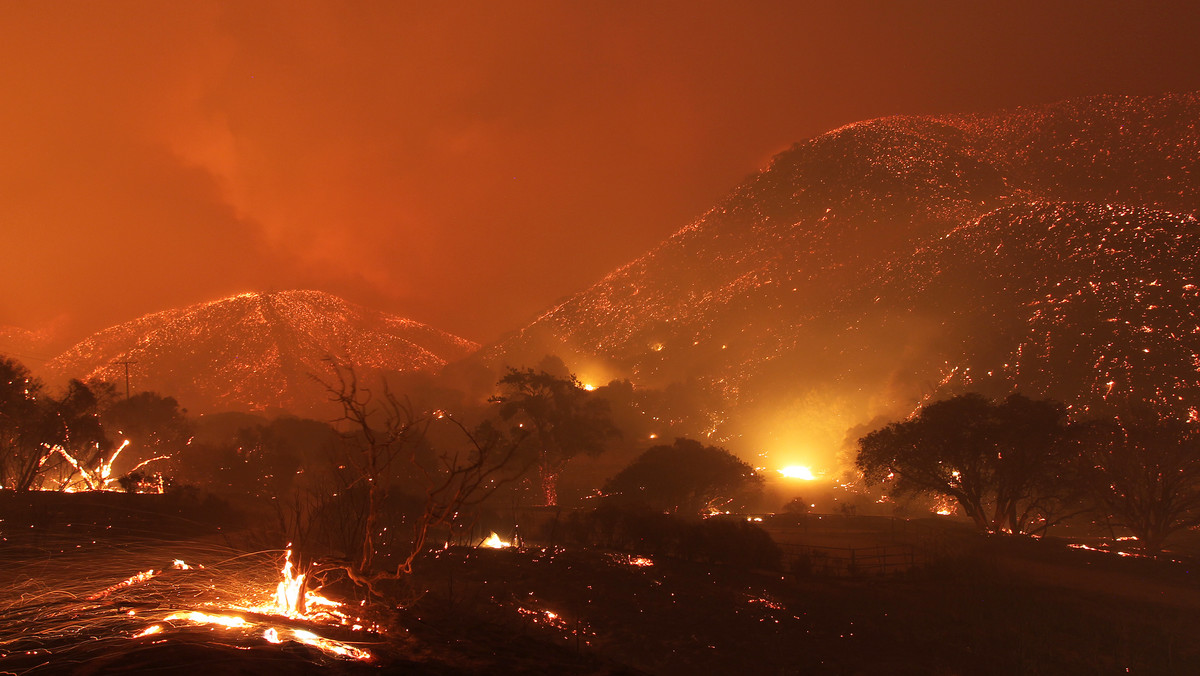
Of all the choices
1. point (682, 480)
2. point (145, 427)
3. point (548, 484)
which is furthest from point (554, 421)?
point (145, 427)

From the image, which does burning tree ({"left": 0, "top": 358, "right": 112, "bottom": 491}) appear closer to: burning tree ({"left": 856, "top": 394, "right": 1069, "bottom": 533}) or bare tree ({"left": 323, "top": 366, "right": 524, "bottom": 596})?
bare tree ({"left": 323, "top": 366, "right": 524, "bottom": 596})

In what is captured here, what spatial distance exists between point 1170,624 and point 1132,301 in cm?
5970

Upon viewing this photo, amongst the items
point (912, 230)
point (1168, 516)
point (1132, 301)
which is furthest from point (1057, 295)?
point (1168, 516)

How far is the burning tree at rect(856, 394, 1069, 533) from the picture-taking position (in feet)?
109

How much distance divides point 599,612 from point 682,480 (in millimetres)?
30051

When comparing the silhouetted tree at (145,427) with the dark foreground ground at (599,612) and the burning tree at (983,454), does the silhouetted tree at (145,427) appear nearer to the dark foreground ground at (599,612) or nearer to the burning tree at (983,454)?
the dark foreground ground at (599,612)

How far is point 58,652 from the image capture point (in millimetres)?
5547

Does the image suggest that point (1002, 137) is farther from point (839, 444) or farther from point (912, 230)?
point (839, 444)

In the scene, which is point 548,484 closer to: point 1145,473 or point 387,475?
point 1145,473

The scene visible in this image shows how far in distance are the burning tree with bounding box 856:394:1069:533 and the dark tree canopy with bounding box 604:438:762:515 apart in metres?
11.4

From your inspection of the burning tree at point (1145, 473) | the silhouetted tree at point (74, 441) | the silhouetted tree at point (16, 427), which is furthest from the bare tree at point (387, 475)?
the burning tree at point (1145, 473)

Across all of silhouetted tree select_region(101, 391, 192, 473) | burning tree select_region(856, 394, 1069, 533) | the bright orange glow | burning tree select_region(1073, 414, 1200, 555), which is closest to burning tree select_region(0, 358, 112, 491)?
silhouetted tree select_region(101, 391, 192, 473)

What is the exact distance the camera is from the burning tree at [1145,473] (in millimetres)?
29109

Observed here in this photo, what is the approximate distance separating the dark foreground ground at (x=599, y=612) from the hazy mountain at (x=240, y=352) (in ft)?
334
